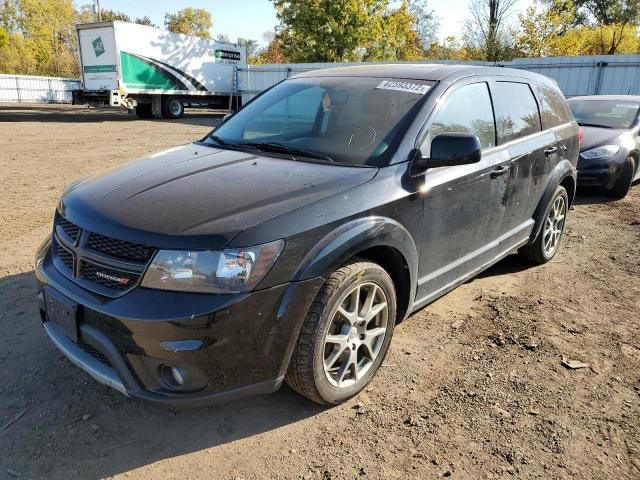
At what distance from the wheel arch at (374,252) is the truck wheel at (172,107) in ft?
76.1

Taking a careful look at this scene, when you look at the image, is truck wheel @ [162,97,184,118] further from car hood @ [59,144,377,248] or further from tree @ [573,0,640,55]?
tree @ [573,0,640,55]

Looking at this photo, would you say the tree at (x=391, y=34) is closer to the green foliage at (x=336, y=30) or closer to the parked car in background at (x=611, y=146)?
the green foliage at (x=336, y=30)

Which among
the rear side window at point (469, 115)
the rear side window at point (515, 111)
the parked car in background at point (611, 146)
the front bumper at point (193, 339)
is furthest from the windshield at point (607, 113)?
the front bumper at point (193, 339)

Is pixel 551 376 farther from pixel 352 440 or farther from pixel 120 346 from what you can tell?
pixel 120 346

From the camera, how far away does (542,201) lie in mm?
4559

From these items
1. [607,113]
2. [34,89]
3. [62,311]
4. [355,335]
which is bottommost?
[355,335]

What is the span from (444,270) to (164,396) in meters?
1.97

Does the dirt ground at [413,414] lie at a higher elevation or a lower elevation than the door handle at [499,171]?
lower

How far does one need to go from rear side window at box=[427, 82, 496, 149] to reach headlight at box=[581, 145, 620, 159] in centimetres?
496

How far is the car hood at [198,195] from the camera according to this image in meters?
2.27

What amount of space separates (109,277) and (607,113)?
9166mm

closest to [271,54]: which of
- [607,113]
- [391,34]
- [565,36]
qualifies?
[391,34]

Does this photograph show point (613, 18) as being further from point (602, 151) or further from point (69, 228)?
point (69, 228)

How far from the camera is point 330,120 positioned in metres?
3.44
